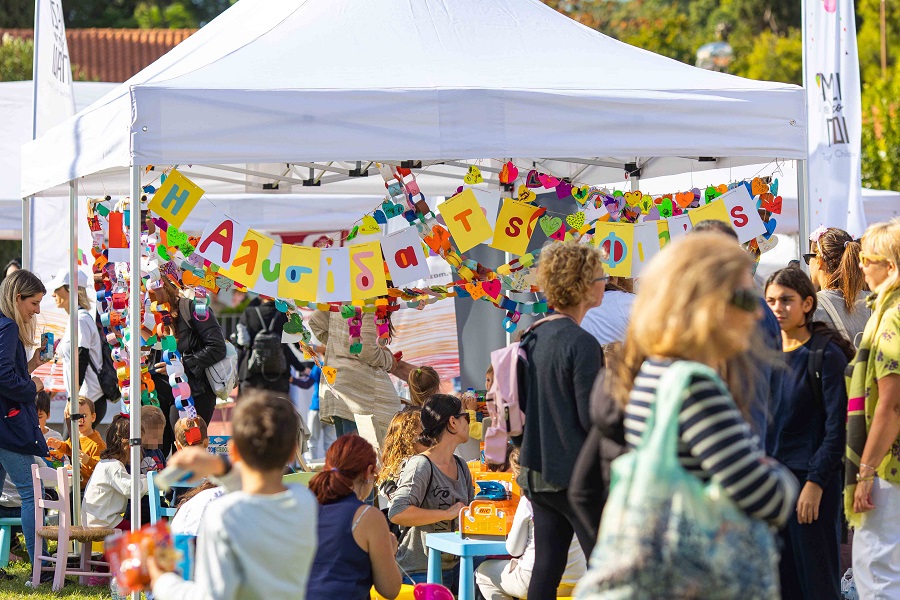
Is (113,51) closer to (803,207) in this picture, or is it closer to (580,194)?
(580,194)

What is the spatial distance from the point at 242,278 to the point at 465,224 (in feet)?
3.30

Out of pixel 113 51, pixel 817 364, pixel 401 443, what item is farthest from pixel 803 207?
pixel 113 51

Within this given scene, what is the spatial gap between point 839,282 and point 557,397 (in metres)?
1.83

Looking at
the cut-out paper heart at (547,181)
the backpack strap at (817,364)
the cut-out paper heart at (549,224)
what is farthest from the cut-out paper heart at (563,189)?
the backpack strap at (817,364)

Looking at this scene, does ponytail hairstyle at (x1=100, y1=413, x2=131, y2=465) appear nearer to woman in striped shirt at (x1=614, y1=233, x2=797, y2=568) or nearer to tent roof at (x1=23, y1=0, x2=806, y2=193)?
tent roof at (x1=23, y1=0, x2=806, y2=193)

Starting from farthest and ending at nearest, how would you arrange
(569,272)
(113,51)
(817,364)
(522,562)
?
(113,51) → (522,562) → (817,364) → (569,272)

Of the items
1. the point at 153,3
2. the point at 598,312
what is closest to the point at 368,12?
the point at 598,312

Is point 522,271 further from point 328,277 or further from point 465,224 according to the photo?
point 328,277

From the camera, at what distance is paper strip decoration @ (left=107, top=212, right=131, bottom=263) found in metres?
5.52

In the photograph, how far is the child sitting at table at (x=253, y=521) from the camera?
2490mm

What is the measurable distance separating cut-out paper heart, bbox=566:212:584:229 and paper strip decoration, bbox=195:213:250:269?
152 centimetres

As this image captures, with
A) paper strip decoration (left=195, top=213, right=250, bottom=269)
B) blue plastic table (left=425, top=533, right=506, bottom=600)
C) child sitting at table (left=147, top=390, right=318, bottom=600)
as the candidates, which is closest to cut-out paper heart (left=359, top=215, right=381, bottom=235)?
paper strip decoration (left=195, top=213, right=250, bottom=269)

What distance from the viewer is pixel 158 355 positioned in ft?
21.8

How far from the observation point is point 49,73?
8.00 metres
